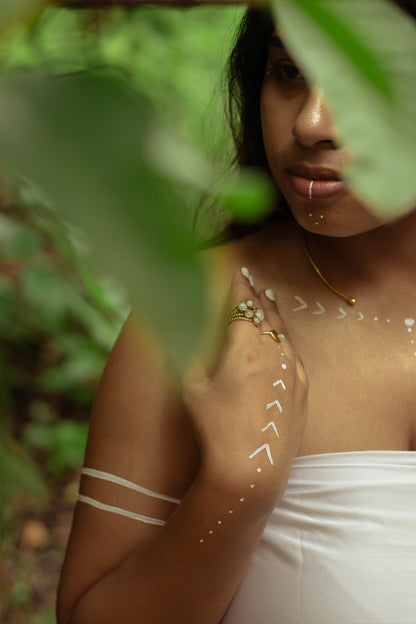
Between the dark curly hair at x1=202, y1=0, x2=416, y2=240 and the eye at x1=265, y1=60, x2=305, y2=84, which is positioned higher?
the eye at x1=265, y1=60, x2=305, y2=84

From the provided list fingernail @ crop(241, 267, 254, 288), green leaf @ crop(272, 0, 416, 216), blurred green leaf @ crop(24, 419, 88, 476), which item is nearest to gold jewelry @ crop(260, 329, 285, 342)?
fingernail @ crop(241, 267, 254, 288)

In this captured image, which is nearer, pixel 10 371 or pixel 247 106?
pixel 10 371

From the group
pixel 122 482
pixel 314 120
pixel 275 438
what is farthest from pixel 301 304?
pixel 314 120

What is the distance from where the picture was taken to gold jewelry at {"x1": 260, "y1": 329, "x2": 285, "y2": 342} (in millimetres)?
922

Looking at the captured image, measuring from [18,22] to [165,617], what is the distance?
880mm

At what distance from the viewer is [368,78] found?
0.56 ft

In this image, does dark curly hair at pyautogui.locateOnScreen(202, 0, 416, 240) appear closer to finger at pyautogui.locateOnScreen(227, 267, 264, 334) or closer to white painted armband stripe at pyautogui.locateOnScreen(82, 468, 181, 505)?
finger at pyautogui.locateOnScreen(227, 267, 264, 334)

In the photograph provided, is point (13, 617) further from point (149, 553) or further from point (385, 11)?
point (385, 11)

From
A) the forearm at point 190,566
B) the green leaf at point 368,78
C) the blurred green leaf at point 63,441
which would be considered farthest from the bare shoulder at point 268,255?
the blurred green leaf at point 63,441

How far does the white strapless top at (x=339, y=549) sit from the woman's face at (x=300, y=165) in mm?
369

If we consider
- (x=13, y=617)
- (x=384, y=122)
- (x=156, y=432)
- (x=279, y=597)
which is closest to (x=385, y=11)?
(x=384, y=122)

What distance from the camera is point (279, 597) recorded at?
3.23 ft

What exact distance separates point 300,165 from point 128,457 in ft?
1.49

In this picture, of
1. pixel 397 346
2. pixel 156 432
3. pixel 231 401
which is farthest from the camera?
pixel 397 346
